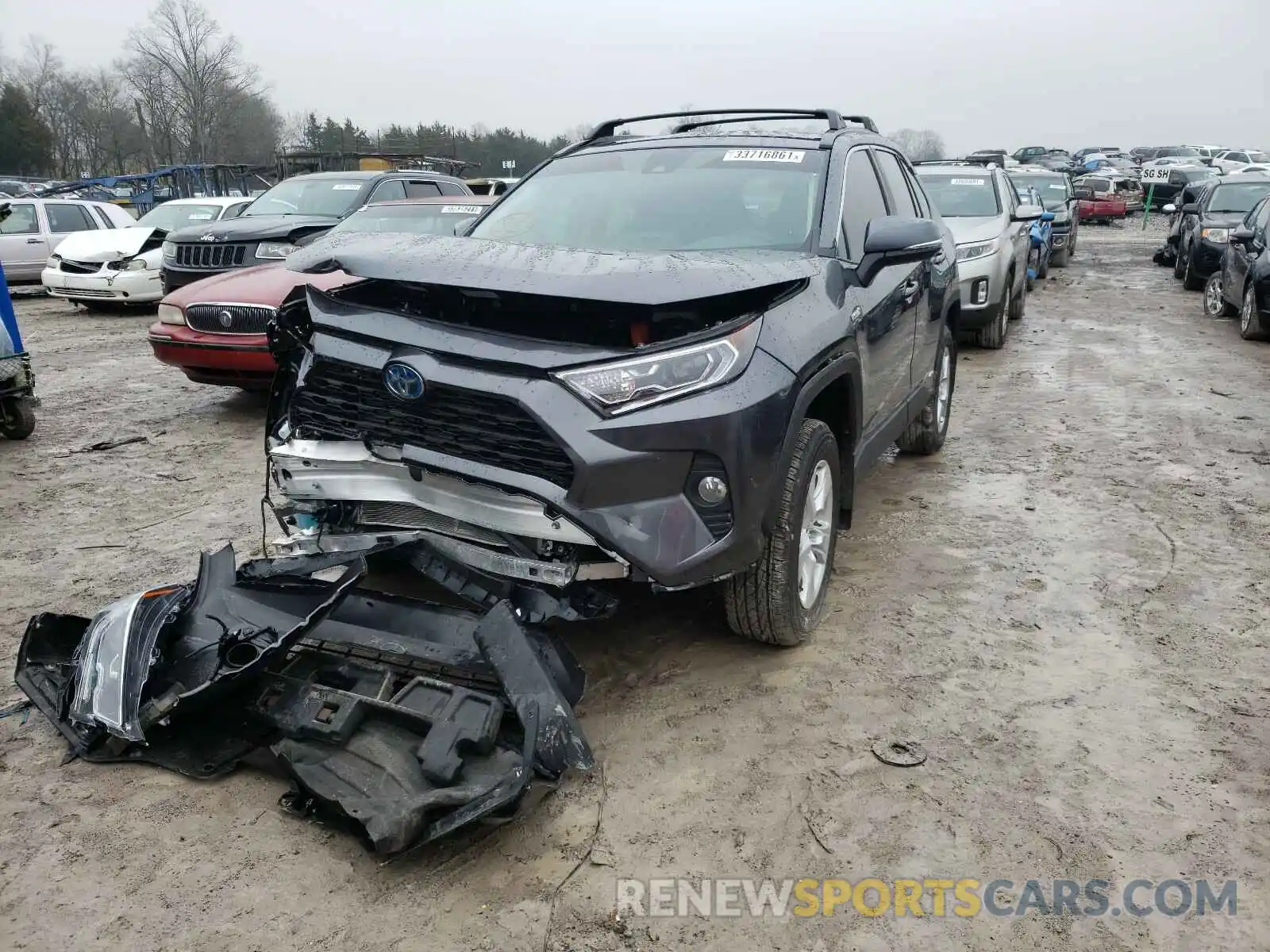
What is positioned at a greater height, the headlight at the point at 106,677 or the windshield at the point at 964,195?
the windshield at the point at 964,195

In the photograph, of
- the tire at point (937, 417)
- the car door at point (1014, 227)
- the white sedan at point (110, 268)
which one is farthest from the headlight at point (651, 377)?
the white sedan at point (110, 268)

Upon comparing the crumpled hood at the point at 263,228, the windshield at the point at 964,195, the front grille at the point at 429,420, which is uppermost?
the windshield at the point at 964,195

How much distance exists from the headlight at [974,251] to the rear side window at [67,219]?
13492 millimetres

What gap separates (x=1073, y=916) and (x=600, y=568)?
5.10 ft

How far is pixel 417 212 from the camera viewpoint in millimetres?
7715

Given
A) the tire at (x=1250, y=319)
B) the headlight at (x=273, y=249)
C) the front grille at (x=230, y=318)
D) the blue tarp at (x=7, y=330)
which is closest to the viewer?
the blue tarp at (x=7, y=330)

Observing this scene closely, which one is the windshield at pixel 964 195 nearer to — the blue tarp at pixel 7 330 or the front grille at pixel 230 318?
the front grille at pixel 230 318

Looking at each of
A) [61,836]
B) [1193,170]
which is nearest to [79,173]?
[1193,170]

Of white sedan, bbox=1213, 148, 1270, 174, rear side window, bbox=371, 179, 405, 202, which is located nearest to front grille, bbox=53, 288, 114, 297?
rear side window, bbox=371, 179, 405, 202

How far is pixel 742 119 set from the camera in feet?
16.0

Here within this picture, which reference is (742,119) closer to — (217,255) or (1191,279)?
(217,255)

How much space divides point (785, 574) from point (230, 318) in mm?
4802

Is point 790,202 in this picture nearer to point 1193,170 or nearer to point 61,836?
point 61,836

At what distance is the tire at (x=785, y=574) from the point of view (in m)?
3.18
